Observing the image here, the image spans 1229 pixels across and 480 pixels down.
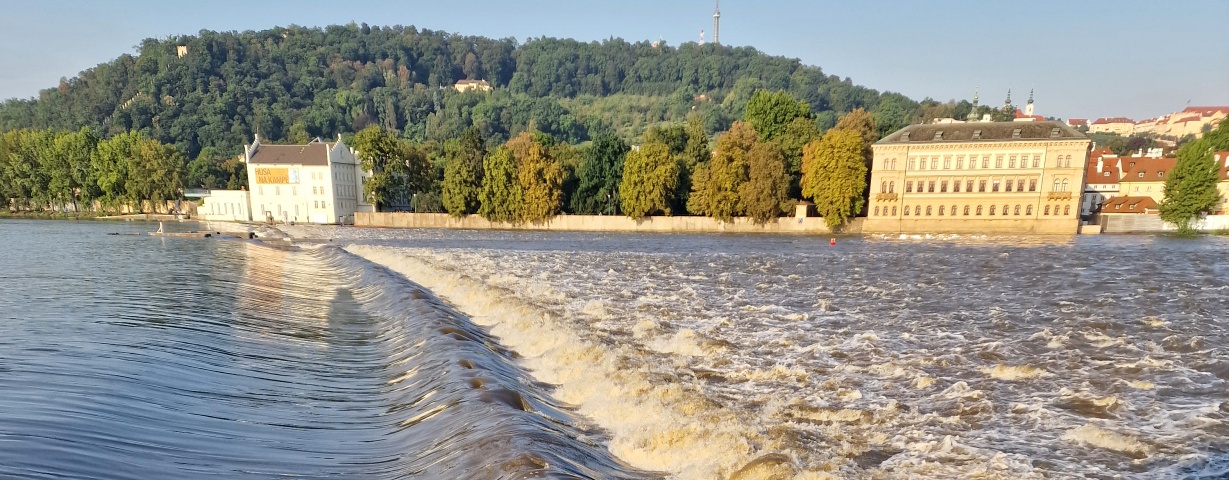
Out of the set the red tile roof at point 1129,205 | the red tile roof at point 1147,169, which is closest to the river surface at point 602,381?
the red tile roof at point 1129,205

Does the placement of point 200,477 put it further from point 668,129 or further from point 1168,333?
point 668,129

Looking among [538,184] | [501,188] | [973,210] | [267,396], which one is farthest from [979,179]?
[267,396]

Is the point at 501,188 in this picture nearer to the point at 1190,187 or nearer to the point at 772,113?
the point at 772,113

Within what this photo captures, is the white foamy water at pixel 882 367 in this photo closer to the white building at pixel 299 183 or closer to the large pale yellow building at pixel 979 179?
the large pale yellow building at pixel 979 179

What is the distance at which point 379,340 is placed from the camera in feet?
46.9

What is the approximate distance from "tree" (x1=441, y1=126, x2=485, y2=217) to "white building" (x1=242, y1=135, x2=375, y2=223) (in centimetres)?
1605

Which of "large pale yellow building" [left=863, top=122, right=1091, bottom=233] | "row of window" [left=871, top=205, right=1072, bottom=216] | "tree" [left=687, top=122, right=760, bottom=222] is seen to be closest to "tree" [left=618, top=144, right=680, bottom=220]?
"tree" [left=687, top=122, right=760, bottom=222]

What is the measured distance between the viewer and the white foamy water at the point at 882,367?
27.3 ft

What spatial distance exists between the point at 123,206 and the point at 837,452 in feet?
394

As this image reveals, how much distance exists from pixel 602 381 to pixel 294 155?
89.3 metres

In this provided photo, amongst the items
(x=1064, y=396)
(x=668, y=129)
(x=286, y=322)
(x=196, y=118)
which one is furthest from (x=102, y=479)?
(x=196, y=118)

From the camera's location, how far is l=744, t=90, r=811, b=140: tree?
273 ft

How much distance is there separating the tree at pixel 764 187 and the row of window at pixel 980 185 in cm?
1371

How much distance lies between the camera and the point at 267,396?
9453 mm
